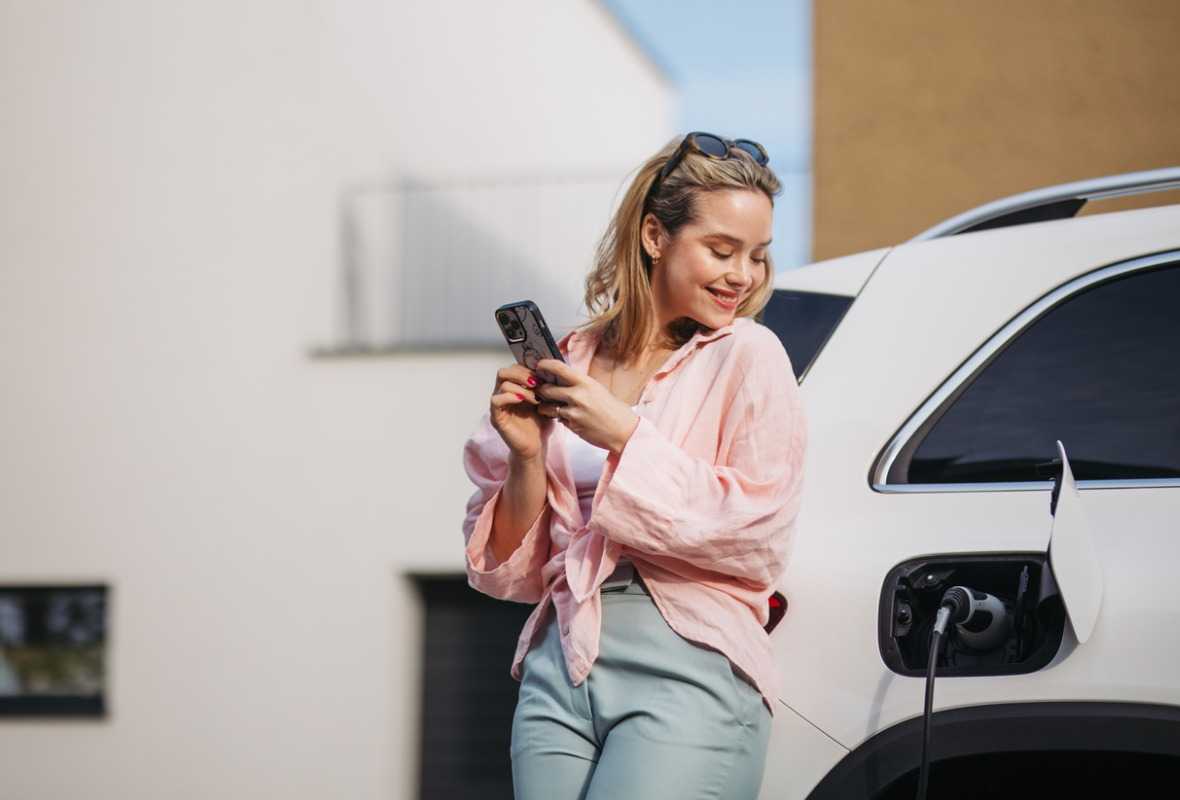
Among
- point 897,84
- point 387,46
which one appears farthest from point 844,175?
point 387,46

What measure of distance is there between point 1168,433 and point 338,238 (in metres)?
6.08

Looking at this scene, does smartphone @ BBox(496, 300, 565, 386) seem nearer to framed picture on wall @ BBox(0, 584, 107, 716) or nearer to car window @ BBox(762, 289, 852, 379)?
car window @ BBox(762, 289, 852, 379)

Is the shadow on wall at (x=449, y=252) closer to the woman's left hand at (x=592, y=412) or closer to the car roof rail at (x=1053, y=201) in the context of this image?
the car roof rail at (x=1053, y=201)

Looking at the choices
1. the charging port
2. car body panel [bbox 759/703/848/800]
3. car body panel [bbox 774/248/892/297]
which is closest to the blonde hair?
car body panel [bbox 774/248/892/297]

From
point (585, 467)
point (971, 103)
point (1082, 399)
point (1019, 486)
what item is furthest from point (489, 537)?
point (971, 103)

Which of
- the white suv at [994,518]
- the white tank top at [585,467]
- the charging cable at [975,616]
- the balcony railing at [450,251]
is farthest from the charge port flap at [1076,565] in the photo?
the balcony railing at [450,251]

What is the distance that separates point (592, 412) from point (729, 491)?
228mm

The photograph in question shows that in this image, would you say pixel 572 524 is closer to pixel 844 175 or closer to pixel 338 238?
pixel 844 175

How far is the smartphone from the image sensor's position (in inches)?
79.1

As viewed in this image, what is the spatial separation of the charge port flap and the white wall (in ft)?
16.7

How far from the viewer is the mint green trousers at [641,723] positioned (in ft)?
6.16

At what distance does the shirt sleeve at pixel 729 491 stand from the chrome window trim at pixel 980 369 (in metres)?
0.32

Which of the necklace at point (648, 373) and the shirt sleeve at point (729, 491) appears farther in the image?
the necklace at point (648, 373)

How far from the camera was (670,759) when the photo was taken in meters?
1.87
